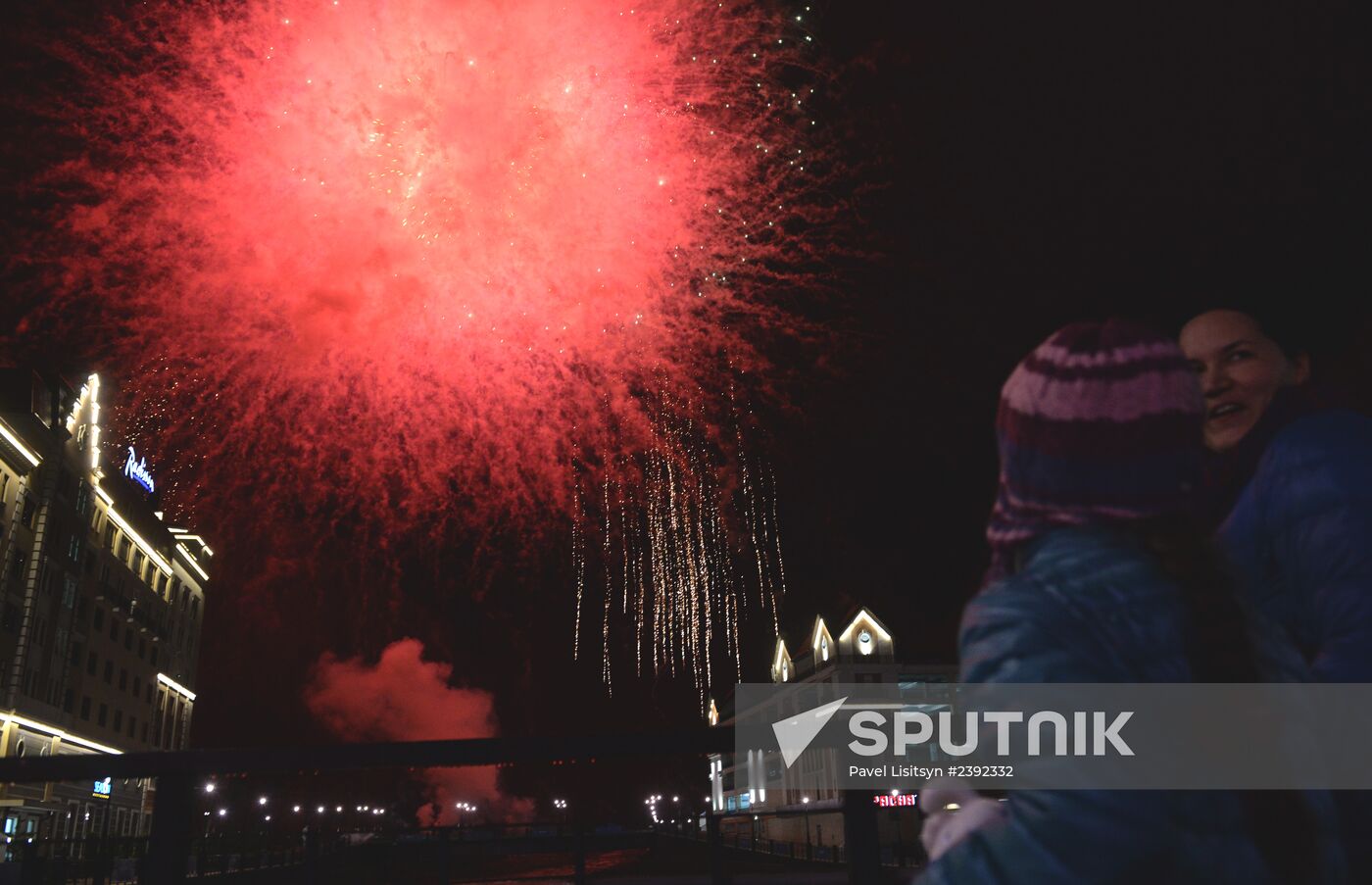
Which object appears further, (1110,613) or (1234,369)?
(1234,369)

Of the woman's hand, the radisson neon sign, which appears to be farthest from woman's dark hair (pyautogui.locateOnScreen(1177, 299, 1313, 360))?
the radisson neon sign

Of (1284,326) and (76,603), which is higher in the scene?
(76,603)

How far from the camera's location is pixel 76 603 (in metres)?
47.1

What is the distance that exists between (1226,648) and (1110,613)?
0.59 feet

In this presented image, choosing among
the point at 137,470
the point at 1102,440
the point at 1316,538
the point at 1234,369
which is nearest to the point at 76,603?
the point at 137,470

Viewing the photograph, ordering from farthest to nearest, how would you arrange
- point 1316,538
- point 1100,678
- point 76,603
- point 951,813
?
point 76,603 < point 1316,538 < point 951,813 < point 1100,678

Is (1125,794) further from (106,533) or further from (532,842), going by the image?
(106,533)

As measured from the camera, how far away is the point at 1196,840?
4.19 feet

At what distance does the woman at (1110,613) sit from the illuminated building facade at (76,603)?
126ft

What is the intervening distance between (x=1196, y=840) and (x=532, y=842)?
2585mm

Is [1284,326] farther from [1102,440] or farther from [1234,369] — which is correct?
[1102,440]

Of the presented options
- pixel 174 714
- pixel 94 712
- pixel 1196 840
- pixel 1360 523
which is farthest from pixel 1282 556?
pixel 174 714

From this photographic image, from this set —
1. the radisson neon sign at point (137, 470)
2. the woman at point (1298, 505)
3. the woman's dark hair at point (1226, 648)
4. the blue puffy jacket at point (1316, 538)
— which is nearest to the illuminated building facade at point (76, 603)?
the radisson neon sign at point (137, 470)

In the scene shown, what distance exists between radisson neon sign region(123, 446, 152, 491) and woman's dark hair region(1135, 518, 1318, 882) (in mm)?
63110
